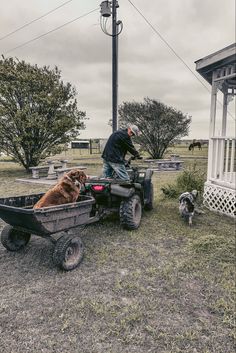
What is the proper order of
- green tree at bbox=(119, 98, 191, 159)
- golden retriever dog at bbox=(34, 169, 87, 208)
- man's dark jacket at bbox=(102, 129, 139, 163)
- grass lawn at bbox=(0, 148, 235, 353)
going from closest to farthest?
grass lawn at bbox=(0, 148, 235, 353)
golden retriever dog at bbox=(34, 169, 87, 208)
man's dark jacket at bbox=(102, 129, 139, 163)
green tree at bbox=(119, 98, 191, 159)

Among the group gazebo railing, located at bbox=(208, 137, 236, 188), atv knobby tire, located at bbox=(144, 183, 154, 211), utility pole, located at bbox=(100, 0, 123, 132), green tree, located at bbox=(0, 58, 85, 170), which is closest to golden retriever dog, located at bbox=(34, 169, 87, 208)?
atv knobby tire, located at bbox=(144, 183, 154, 211)

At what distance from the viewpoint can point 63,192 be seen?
12.3 ft

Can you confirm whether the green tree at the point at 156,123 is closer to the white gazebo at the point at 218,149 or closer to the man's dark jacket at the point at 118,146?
the white gazebo at the point at 218,149

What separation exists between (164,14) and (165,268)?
807 centimetres

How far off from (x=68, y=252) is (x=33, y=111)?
1082 centimetres

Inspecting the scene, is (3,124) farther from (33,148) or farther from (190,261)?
(190,261)

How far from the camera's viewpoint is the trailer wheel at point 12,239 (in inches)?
154

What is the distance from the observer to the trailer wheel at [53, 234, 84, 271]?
10.9ft

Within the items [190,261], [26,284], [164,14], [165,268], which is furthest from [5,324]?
[164,14]

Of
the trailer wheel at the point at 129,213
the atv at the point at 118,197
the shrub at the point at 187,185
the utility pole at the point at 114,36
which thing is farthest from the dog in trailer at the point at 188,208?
the utility pole at the point at 114,36

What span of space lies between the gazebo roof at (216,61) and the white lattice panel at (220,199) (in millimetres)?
2777

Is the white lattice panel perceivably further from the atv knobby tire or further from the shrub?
the atv knobby tire

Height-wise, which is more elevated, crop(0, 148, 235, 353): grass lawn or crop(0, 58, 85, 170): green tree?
crop(0, 58, 85, 170): green tree

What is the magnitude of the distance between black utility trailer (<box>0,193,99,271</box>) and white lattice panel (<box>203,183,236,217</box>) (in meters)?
3.69
